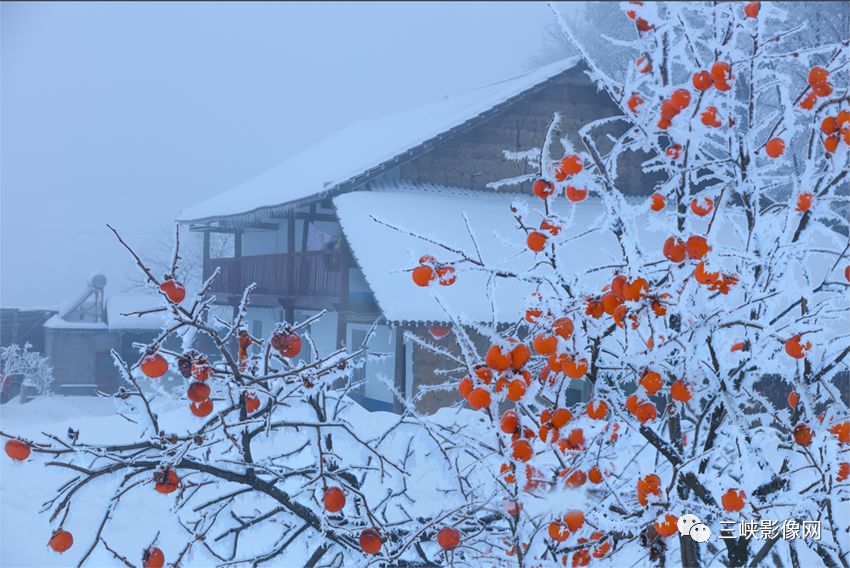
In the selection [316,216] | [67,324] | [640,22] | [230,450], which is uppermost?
[640,22]

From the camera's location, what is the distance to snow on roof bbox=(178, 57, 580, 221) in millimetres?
6562

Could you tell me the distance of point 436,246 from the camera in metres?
4.13

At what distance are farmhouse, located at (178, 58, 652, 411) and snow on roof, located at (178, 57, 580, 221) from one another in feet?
0.13

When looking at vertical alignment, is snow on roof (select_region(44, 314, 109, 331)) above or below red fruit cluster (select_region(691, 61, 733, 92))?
below

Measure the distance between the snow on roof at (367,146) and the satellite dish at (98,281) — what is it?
1.96 meters

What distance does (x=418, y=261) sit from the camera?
1548 millimetres

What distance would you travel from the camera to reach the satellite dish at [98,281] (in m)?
4.87

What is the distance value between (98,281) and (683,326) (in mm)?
4563

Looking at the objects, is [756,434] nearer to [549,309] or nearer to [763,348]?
[763,348]

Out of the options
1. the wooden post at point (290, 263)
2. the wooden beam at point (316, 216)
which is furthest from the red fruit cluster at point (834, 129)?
the wooden post at point (290, 263)

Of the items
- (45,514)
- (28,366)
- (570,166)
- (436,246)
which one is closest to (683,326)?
(570,166)

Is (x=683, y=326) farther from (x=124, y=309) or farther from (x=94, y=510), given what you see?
(x=124, y=309)

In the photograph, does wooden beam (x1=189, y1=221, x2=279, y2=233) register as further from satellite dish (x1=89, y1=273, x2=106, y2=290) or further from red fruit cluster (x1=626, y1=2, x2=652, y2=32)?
red fruit cluster (x1=626, y1=2, x2=652, y2=32)

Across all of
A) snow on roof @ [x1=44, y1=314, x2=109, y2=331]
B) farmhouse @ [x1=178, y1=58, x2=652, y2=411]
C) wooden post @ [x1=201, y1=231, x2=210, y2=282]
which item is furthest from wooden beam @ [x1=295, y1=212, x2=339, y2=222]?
snow on roof @ [x1=44, y1=314, x2=109, y2=331]
